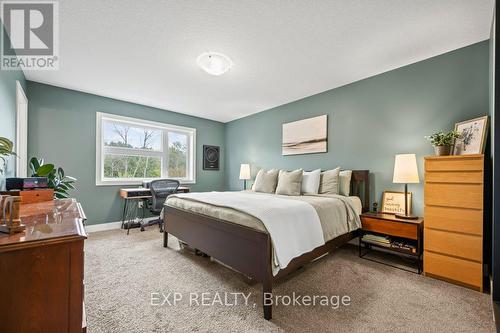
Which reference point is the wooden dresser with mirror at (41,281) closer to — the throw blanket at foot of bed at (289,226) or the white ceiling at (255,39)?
the throw blanket at foot of bed at (289,226)

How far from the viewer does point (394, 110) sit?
116 inches

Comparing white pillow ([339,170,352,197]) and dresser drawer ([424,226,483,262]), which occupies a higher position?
white pillow ([339,170,352,197])

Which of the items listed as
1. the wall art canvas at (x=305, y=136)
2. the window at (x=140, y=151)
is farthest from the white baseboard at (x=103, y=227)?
the wall art canvas at (x=305, y=136)

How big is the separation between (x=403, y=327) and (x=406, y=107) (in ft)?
8.27

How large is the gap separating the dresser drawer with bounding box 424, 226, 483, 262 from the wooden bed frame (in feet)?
2.70

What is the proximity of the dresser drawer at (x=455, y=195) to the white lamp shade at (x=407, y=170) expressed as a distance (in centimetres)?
20

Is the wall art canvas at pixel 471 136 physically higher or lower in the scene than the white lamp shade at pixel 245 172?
higher

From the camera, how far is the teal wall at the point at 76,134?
11.3 feet

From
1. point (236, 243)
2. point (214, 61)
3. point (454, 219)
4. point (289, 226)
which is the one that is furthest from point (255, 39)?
point (454, 219)

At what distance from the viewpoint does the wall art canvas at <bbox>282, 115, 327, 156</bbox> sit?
375 centimetres

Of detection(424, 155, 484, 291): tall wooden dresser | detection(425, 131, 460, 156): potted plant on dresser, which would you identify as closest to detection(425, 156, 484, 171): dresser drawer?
detection(424, 155, 484, 291): tall wooden dresser

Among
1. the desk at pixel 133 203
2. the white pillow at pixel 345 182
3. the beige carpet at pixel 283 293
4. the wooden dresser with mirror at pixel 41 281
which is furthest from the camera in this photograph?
the desk at pixel 133 203

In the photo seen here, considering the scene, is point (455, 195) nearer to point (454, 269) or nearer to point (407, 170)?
point (407, 170)

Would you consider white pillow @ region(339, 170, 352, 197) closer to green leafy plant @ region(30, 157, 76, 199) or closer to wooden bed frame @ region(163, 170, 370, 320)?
wooden bed frame @ region(163, 170, 370, 320)
